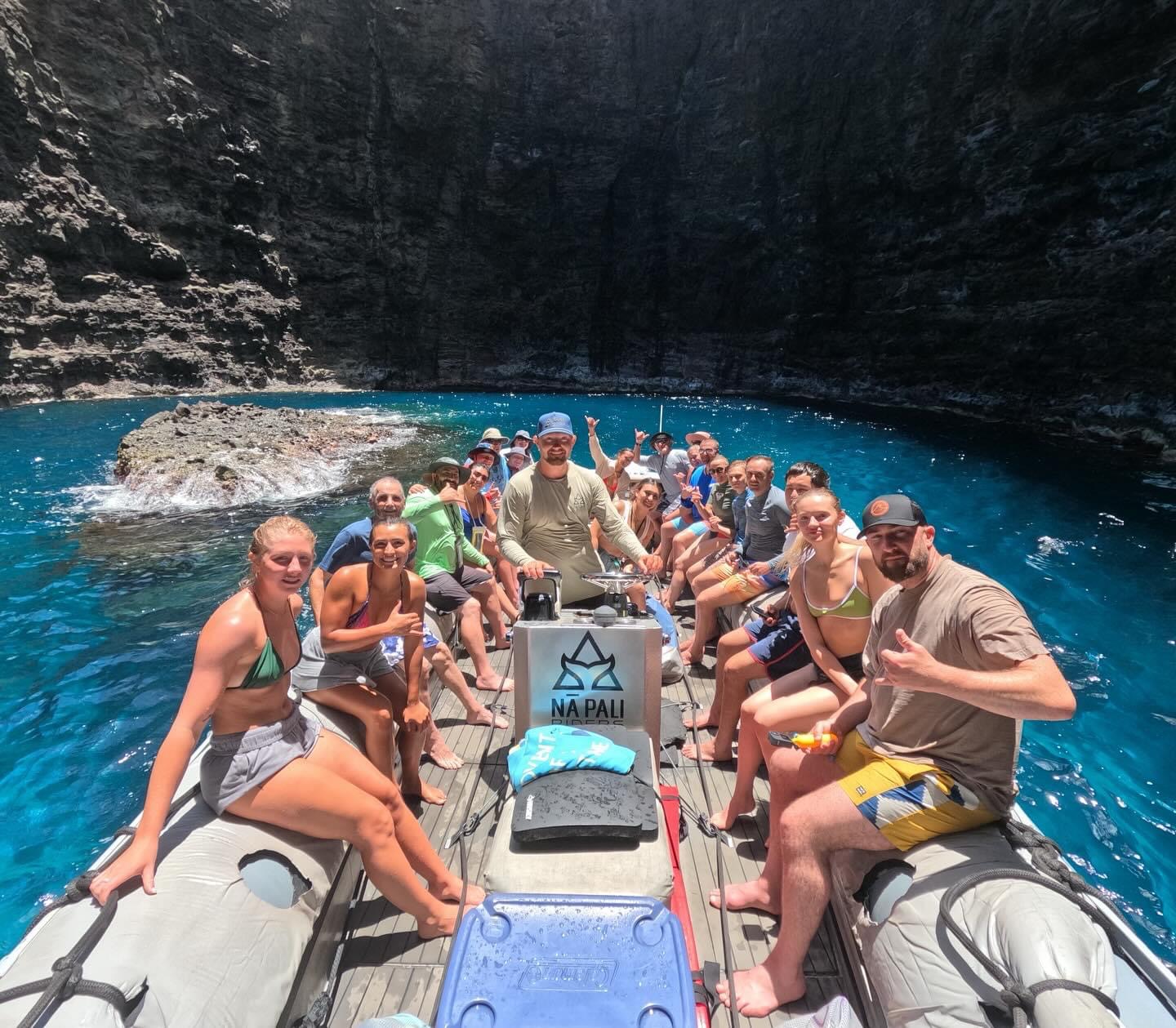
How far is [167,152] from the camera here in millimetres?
34875

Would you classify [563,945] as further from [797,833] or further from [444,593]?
[444,593]

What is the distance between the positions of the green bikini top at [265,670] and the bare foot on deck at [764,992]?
232 cm

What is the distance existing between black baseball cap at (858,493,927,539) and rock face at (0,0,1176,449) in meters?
22.1

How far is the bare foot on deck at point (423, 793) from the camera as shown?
12.4 ft

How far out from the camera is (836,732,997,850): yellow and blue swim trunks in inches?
90.7

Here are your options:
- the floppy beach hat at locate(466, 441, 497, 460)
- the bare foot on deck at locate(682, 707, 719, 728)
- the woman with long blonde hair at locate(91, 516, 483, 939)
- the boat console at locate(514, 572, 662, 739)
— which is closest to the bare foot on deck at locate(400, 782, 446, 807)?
the boat console at locate(514, 572, 662, 739)

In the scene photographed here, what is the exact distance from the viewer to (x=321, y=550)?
10.2 metres

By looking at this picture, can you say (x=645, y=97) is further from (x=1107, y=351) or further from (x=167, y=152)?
(x=1107, y=351)

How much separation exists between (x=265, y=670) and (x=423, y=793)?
173 cm

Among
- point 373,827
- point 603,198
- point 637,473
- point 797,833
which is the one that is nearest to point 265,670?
point 373,827

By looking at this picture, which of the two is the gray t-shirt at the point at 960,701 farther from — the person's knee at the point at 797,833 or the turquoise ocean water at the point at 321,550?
the turquoise ocean water at the point at 321,550

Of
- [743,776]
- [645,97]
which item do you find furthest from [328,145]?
[743,776]

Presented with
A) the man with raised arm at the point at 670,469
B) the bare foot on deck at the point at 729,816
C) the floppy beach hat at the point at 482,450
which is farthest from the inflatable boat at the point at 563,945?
the man with raised arm at the point at 670,469

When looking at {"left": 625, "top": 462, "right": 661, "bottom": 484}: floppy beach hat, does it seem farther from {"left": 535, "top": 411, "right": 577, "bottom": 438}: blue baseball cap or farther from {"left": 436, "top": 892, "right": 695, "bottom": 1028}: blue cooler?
{"left": 436, "top": 892, "right": 695, "bottom": 1028}: blue cooler
